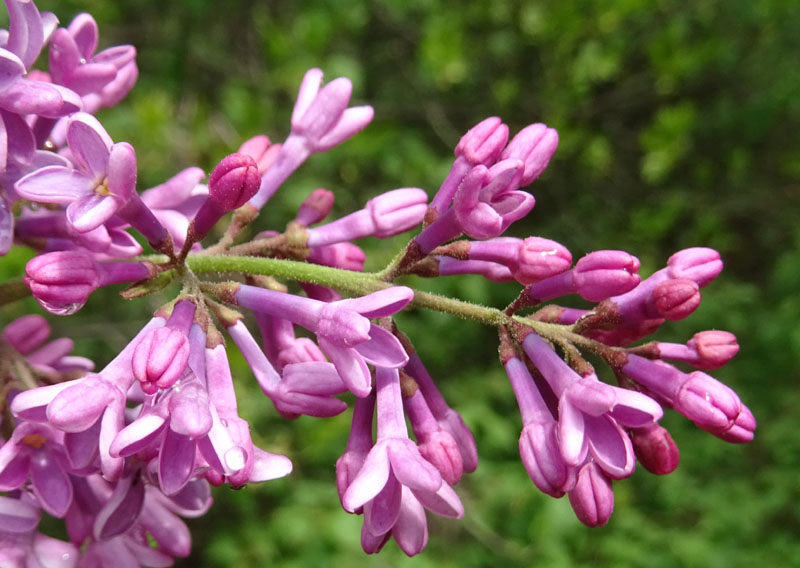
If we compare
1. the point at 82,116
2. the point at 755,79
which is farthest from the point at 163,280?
the point at 755,79

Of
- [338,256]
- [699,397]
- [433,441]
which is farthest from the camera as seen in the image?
[338,256]

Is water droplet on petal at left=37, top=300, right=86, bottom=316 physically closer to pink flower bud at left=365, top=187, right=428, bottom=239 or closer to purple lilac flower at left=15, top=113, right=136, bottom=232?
purple lilac flower at left=15, top=113, right=136, bottom=232

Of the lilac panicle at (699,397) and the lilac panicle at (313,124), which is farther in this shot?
the lilac panicle at (313,124)

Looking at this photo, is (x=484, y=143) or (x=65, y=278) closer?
(x=65, y=278)

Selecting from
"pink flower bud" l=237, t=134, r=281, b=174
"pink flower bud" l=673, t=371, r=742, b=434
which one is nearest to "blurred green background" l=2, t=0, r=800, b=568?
"pink flower bud" l=237, t=134, r=281, b=174

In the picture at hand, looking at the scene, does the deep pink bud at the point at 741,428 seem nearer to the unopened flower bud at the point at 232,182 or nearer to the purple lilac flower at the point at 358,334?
the purple lilac flower at the point at 358,334

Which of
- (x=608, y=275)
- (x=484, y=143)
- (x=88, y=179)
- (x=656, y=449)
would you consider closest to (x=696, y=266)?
(x=608, y=275)

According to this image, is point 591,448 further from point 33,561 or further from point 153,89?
point 153,89

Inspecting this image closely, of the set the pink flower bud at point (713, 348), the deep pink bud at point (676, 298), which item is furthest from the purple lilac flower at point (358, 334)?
the pink flower bud at point (713, 348)

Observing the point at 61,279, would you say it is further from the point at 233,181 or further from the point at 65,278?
the point at 233,181
